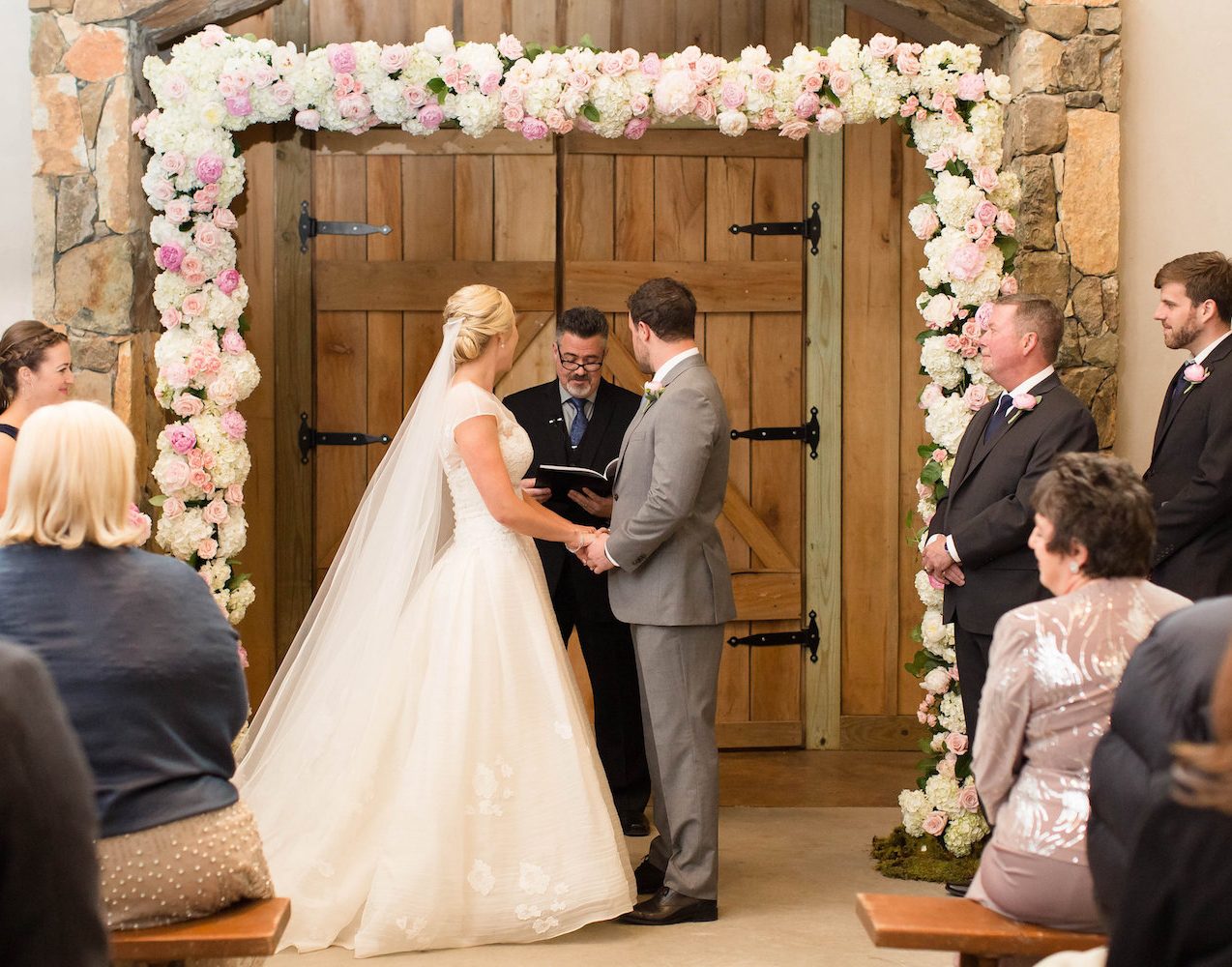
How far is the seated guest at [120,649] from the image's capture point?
90.0 inches

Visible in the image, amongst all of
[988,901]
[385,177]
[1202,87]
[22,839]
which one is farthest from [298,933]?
[1202,87]

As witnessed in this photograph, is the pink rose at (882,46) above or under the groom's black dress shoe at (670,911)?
above

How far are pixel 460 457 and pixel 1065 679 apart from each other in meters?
2.00

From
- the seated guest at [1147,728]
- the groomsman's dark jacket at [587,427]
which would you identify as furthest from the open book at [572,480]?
the seated guest at [1147,728]

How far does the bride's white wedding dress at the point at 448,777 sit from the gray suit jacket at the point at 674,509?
11.0 inches

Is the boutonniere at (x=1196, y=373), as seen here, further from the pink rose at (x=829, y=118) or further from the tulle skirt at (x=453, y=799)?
the tulle skirt at (x=453, y=799)

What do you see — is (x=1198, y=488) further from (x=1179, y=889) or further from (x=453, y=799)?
(x=1179, y=889)

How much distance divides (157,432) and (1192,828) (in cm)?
373

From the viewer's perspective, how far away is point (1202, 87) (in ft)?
14.9

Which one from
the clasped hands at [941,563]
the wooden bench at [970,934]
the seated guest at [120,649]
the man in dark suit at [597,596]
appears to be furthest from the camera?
the man in dark suit at [597,596]

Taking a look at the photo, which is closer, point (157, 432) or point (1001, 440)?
point (1001, 440)

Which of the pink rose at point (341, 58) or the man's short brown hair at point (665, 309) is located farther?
the pink rose at point (341, 58)

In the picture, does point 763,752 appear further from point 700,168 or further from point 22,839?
point 22,839

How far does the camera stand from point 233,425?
4453 mm
